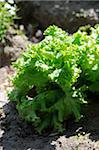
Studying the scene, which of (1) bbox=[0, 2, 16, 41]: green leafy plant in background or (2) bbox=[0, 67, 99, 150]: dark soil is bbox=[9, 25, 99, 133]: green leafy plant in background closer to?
(2) bbox=[0, 67, 99, 150]: dark soil

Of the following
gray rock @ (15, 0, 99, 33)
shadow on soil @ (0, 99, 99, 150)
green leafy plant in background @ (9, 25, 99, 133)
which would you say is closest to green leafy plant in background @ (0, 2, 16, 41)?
gray rock @ (15, 0, 99, 33)

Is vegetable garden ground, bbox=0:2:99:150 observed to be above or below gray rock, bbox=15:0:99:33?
below

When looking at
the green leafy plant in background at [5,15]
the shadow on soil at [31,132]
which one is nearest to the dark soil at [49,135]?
the shadow on soil at [31,132]

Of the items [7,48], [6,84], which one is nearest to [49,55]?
[6,84]

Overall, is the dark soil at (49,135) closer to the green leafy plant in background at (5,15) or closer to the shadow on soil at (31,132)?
the shadow on soil at (31,132)

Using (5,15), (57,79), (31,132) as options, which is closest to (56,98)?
(57,79)

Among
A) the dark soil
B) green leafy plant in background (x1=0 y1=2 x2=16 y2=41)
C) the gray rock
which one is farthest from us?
the gray rock

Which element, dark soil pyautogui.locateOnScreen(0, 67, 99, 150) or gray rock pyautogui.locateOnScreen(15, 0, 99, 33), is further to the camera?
gray rock pyautogui.locateOnScreen(15, 0, 99, 33)
